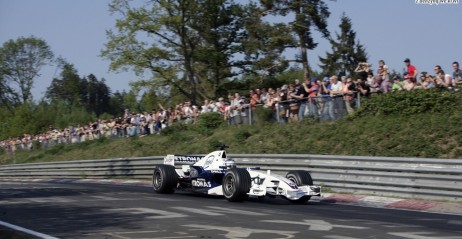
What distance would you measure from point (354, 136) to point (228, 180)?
580 centimetres

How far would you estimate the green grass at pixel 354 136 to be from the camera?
17.8m

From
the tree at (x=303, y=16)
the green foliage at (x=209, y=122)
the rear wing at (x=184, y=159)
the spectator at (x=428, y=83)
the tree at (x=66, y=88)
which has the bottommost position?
the rear wing at (x=184, y=159)

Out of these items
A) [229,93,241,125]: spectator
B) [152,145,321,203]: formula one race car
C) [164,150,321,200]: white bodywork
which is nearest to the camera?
[164,150,321,200]: white bodywork

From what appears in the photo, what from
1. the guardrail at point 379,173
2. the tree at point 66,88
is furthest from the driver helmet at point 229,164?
the tree at point 66,88

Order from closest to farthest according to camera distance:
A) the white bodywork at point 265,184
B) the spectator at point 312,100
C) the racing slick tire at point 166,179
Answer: the white bodywork at point 265,184, the racing slick tire at point 166,179, the spectator at point 312,100

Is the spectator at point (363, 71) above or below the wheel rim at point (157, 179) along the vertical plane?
above

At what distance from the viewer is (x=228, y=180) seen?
52.0 ft

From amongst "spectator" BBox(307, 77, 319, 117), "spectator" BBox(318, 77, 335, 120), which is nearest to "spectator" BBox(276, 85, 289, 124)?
"spectator" BBox(307, 77, 319, 117)

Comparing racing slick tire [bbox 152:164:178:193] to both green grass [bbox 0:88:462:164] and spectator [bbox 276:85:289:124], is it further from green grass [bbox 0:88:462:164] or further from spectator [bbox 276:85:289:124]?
spectator [bbox 276:85:289:124]

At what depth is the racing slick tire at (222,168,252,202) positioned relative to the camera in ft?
50.2

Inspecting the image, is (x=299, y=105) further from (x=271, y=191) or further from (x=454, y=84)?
(x=271, y=191)

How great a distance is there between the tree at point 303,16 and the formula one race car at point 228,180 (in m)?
26.2

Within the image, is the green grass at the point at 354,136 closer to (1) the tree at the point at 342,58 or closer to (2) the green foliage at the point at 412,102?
(2) the green foliage at the point at 412,102

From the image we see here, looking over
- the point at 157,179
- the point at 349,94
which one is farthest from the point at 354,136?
the point at 157,179
